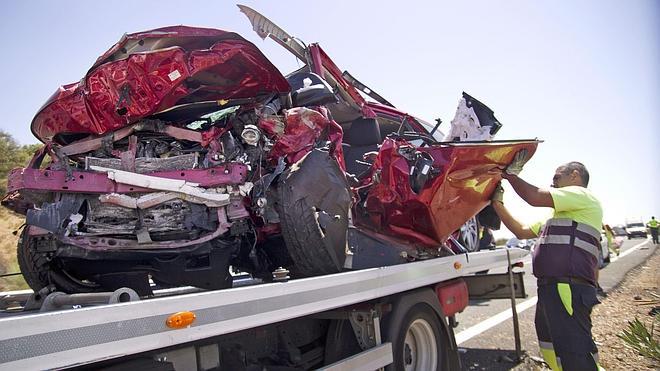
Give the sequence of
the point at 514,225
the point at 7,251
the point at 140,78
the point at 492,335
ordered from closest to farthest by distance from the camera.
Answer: the point at 140,78 → the point at 514,225 → the point at 492,335 → the point at 7,251

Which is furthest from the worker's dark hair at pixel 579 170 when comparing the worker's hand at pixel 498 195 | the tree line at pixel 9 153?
the tree line at pixel 9 153

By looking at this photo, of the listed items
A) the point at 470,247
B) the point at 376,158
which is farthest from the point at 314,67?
the point at 470,247

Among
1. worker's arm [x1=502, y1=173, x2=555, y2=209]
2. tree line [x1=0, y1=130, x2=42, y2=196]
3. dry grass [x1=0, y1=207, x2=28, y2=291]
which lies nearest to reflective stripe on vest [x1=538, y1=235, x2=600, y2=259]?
worker's arm [x1=502, y1=173, x2=555, y2=209]

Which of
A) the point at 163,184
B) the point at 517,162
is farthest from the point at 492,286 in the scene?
the point at 163,184

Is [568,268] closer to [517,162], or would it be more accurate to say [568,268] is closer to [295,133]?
[517,162]

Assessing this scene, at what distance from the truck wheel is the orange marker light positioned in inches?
77.5

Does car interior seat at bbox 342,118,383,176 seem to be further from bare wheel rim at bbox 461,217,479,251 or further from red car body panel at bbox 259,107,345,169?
bare wheel rim at bbox 461,217,479,251

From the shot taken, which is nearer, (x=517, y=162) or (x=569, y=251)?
(x=569, y=251)

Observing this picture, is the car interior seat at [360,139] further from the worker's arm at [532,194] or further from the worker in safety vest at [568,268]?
the worker in safety vest at [568,268]

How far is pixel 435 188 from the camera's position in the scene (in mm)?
4180

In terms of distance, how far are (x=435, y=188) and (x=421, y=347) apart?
1.37 meters

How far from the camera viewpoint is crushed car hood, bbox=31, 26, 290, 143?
2736mm

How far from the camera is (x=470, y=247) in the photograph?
5922 mm

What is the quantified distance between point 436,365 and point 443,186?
1.55 m
